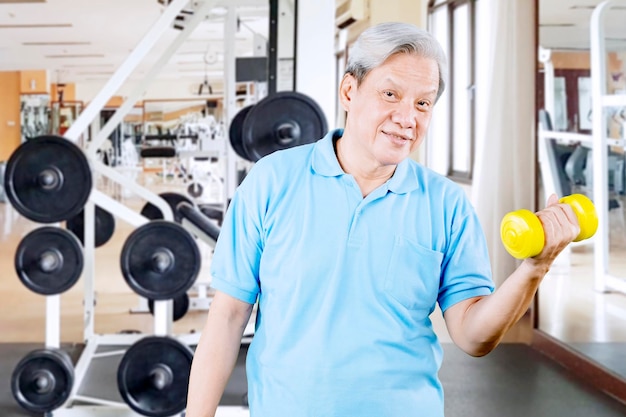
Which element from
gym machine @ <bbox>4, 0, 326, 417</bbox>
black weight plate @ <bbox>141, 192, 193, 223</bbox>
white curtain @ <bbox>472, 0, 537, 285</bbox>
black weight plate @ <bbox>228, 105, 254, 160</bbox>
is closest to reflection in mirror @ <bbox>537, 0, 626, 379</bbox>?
white curtain @ <bbox>472, 0, 537, 285</bbox>

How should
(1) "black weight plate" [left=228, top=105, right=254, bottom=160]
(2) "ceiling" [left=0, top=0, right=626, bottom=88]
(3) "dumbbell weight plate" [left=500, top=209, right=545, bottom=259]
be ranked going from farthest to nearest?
(1) "black weight plate" [left=228, top=105, right=254, bottom=160] → (2) "ceiling" [left=0, top=0, right=626, bottom=88] → (3) "dumbbell weight plate" [left=500, top=209, right=545, bottom=259]

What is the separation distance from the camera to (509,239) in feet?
2.77

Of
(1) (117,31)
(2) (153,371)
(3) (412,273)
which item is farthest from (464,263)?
(1) (117,31)

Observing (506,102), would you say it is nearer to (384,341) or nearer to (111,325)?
(111,325)

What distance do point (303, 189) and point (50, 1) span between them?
7053 millimetres

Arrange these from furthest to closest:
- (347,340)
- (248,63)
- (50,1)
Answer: (50,1), (248,63), (347,340)

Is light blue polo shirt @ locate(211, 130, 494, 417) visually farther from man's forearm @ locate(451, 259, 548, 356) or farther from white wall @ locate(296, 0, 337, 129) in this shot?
white wall @ locate(296, 0, 337, 129)

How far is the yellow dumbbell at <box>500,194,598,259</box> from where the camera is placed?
0.83 metres

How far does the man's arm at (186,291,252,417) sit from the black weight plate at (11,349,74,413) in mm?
1786

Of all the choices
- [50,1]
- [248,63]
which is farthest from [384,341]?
[50,1]

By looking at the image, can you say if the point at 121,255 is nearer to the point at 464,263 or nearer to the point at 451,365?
the point at 451,365

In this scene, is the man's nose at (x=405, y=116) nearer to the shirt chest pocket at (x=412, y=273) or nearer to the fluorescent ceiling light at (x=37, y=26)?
the shirt chest pocket at (x=412, y=273)

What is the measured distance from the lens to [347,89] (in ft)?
3.48

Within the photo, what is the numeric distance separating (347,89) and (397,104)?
0.09m
